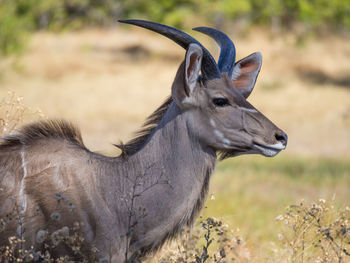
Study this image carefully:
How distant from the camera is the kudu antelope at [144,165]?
13.8 ft

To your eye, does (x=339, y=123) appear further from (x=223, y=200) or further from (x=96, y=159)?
(x=96, y=159)

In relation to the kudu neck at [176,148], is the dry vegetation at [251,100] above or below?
below

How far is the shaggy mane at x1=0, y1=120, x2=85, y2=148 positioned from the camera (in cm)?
454

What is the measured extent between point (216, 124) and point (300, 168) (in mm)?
9976

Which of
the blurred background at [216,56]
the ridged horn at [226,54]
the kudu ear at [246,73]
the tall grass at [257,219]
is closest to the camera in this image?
the tall grass at [257,219]

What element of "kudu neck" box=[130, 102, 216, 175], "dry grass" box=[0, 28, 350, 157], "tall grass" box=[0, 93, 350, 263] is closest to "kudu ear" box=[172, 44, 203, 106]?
"kudu neck" box=[130, 102, 216, 175]

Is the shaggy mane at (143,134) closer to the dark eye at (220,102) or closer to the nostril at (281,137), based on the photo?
the dark eye at (220,102)

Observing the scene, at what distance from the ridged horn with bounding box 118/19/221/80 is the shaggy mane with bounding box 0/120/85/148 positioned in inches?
38.4

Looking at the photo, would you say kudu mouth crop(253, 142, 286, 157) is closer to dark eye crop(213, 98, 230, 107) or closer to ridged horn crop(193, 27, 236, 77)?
dark eye crop(213, 98, 230, 107)

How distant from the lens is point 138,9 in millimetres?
40094

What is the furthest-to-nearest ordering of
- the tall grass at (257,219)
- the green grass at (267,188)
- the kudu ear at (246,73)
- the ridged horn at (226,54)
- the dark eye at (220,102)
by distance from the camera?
the green grass at (267,188)
the kudu ear at (246,73)
the ridged horn at (226,54)
the dark eye at (220,102)
the tall grass at (257,219)

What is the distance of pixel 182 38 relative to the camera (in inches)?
176

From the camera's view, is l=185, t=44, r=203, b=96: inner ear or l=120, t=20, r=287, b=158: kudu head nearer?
l=185, t=44, r=203, b=96: inner ear

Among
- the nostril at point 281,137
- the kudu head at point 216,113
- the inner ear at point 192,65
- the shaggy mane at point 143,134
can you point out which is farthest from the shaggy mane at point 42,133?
the nostril at point 281,137
